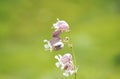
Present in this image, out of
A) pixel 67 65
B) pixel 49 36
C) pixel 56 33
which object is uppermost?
pixel 49 36

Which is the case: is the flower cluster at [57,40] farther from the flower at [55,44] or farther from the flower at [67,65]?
the flower at [67,65]

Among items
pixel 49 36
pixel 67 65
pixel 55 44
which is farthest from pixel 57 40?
pixel 49 36

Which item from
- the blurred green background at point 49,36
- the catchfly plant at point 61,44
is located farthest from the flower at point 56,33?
the blurred green background at point 49,36

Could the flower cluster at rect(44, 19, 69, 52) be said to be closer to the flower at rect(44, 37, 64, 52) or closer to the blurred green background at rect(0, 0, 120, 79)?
the flower at rect(44, 37, 64, 52)

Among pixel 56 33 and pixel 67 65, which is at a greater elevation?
pixel 56 33

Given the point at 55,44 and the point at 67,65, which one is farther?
the point at 67,65

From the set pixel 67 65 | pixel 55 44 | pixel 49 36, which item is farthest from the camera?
pixel 49 36

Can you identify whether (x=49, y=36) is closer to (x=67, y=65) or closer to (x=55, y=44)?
(x=67, y=65)

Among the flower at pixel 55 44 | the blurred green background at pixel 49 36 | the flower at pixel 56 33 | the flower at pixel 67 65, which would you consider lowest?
the flower at pixel 67 65

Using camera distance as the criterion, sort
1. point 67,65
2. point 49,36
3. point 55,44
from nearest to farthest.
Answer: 1. point 55,44
2. point 67,65
3. point 49,36

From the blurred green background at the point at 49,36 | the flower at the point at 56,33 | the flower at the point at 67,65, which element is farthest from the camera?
the blurred green background at the point at 49,36
